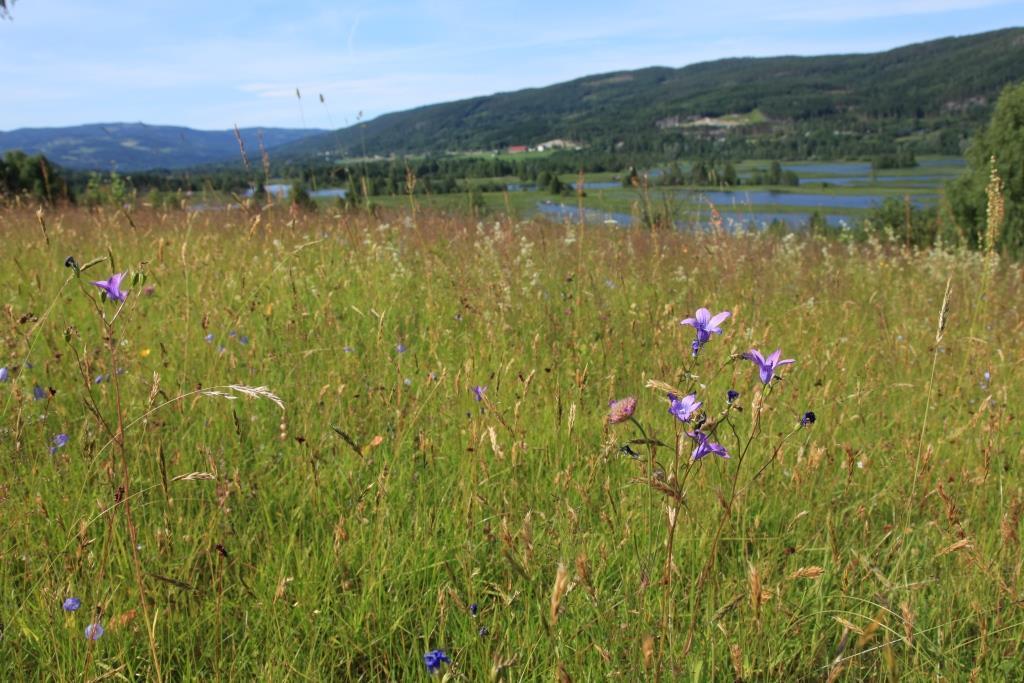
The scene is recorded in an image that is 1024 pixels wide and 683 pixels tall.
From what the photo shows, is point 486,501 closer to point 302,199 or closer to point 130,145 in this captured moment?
point 302,199

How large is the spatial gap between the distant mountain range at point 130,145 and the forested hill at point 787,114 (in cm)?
3395

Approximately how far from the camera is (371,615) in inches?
60.4

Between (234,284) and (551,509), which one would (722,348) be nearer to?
(551,509)

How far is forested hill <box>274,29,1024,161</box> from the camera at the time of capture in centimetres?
12156

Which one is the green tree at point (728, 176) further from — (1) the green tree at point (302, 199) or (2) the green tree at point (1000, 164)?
(2) the green tree at point (1000, 164)

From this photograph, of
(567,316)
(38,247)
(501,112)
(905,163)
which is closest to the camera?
(567,316)

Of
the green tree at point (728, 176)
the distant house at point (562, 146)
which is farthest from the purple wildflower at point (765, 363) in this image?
the distant house at point (562, 146)

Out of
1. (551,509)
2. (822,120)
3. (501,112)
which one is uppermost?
(501,112)

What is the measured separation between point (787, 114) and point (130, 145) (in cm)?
14897

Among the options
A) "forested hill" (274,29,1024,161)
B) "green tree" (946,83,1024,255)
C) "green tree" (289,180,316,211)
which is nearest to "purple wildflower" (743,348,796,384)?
"green tree" (289,180,316,211)

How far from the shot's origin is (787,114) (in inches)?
6137

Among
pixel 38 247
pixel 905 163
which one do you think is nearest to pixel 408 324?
pixel 38 247

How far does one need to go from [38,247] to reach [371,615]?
4385mm

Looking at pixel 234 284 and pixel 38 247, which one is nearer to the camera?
pixel 234 284
